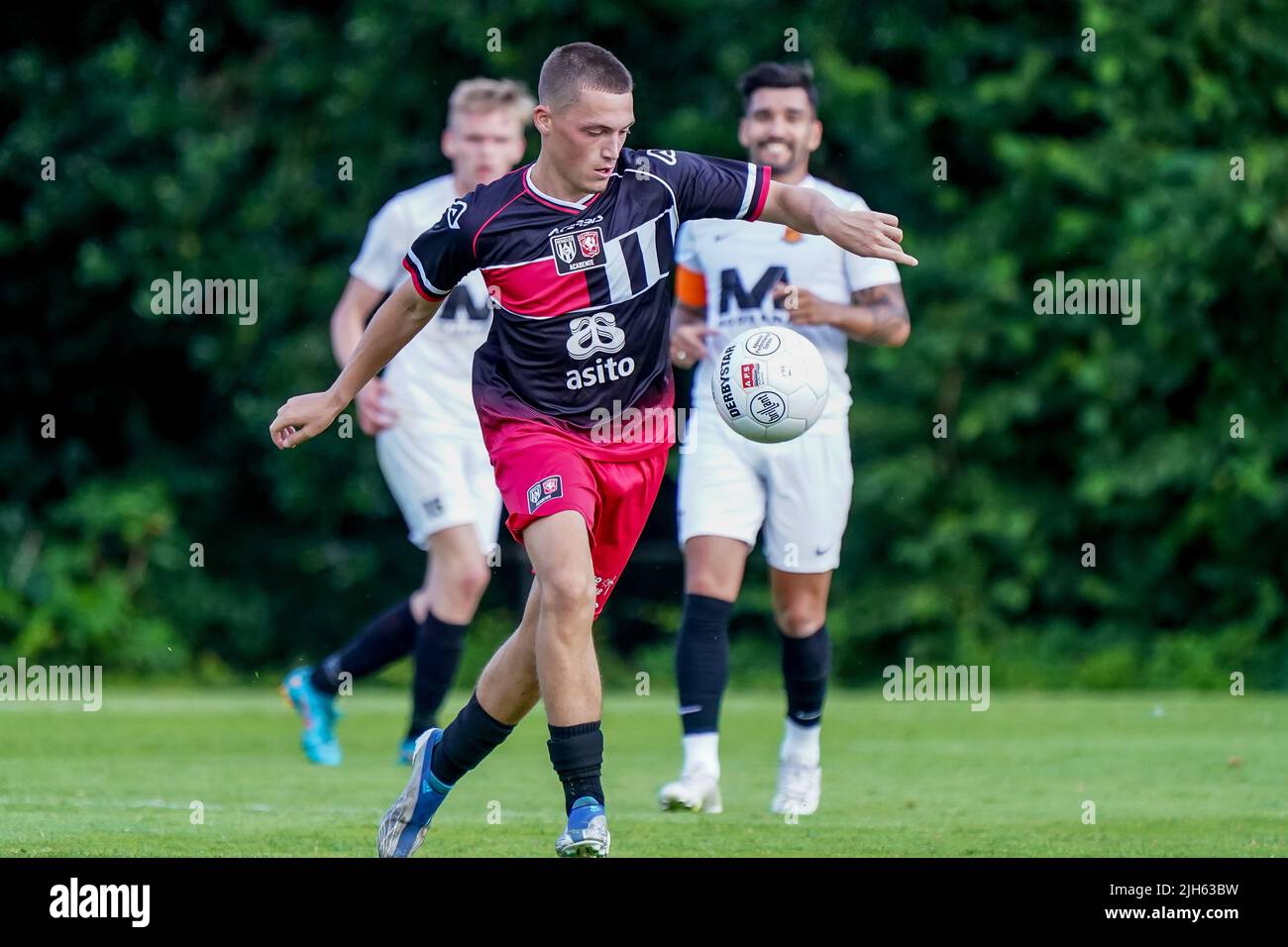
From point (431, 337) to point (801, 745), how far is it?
8.76ft

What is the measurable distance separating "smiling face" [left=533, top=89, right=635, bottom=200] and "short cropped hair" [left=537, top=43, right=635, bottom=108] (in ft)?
0.06

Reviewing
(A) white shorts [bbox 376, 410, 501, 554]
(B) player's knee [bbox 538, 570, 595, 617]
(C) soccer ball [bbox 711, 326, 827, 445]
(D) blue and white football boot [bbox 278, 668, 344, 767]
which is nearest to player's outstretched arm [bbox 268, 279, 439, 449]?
(B) player's knee [bbox 538, 570, 595, 617]

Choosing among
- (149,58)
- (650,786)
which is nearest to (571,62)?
(650,786)

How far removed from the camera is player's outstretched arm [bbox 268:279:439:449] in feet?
17.3

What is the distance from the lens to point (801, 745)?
6.94m

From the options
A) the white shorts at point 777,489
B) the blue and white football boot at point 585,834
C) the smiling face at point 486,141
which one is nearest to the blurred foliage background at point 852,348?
the smiling face at point 486,141

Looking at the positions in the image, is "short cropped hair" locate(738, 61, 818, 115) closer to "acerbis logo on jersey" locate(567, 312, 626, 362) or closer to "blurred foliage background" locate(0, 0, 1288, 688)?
"acerbis logo on jersey" locate(567, 312, 626, 362)

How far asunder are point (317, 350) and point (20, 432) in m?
2.94

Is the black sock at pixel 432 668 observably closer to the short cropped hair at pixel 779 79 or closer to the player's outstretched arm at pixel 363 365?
the short cropped hair at pixel 779 79

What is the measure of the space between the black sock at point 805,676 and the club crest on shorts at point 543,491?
2.10 m

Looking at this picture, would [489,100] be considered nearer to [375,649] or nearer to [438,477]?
[438,477]

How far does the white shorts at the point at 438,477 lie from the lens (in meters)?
8.33

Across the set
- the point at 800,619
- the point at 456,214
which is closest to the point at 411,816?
the point at 456,214
